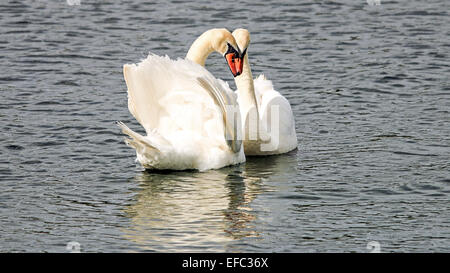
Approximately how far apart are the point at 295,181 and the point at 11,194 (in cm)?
313

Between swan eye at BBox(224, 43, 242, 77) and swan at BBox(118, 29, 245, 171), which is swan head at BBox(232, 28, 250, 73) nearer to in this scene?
swan eye at BBox(224, 43, 242, 77)

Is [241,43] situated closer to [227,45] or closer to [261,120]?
[227,45]

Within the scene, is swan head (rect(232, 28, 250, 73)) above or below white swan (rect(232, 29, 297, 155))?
above

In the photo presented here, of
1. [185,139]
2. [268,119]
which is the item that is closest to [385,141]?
[268,119]

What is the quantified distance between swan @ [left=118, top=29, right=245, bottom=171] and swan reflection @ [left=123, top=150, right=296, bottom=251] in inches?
8.5

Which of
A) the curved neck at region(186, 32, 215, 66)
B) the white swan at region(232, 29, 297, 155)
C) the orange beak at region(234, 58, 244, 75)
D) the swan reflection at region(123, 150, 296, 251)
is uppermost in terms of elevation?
the curved neck at region(186, 32, 215, 66)

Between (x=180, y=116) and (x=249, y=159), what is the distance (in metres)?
1.29

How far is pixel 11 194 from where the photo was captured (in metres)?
11.0

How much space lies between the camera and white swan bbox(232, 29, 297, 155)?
1270 cm

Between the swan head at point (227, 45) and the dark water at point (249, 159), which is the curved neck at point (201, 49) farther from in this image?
the dark water at point (249, 159)

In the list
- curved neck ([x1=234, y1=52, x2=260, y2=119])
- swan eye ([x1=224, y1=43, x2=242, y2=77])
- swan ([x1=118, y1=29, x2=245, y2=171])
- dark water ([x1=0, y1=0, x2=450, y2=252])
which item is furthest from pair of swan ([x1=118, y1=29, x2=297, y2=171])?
curved neck ([x1=234, y1=52, x2=260, y2=119])

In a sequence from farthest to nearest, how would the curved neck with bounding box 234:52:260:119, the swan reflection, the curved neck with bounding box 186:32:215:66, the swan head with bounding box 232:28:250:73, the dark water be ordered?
the curved neck with bounding box 234:52:260:119, the swan head with bounding box 232:28:250:73, the curved neck with bounding box 186:32:215:66, the dark water, the swan reflection

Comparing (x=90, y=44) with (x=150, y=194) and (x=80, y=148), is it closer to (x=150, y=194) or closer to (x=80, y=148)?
(x=80, y=148)

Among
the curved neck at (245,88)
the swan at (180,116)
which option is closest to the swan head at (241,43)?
the curved neck at (245,88)
